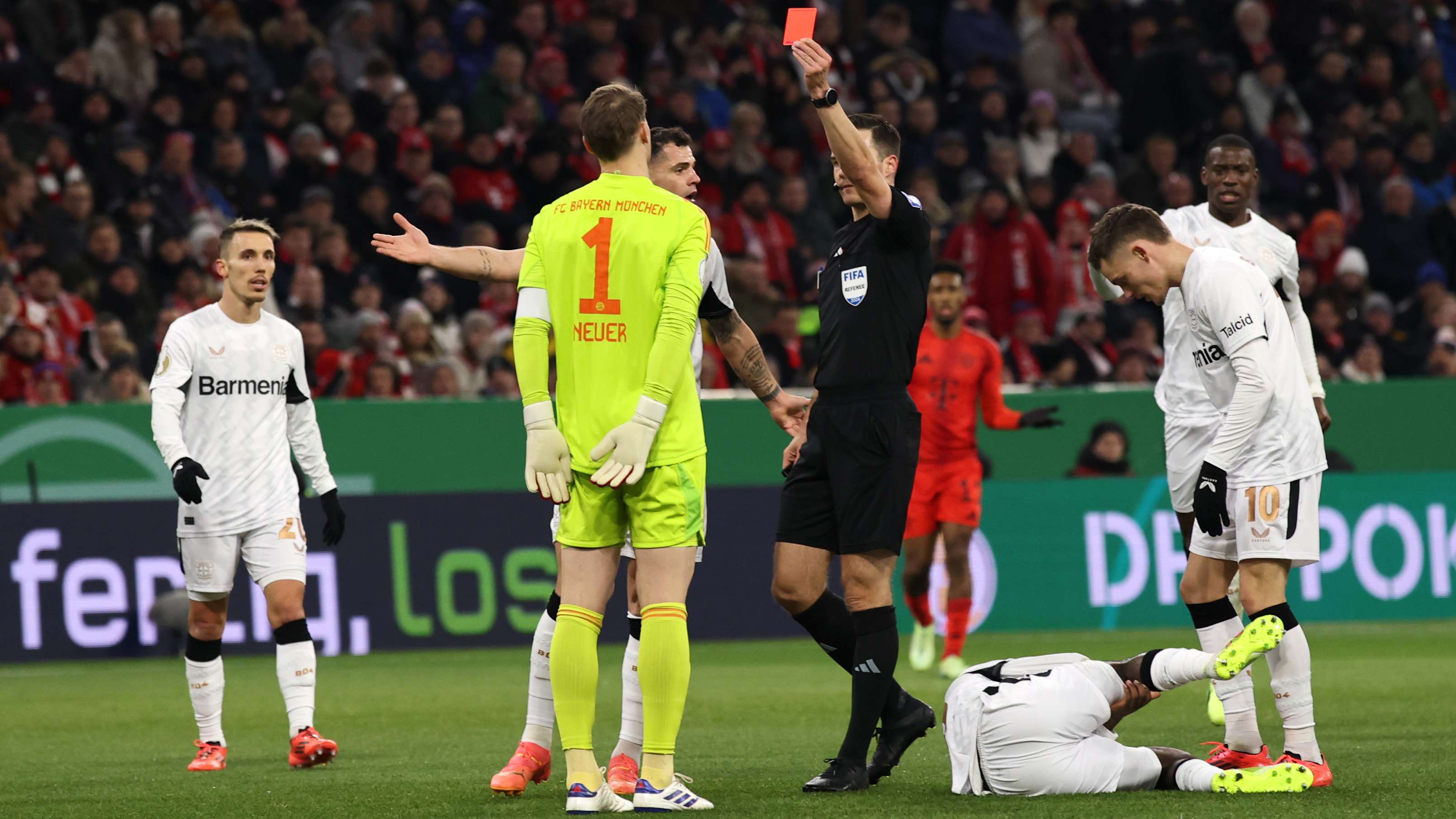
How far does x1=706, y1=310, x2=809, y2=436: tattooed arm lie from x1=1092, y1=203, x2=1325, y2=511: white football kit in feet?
4.93

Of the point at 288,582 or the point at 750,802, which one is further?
the point at 288,582

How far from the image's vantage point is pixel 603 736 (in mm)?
9508

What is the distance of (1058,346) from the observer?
1802 centimetres

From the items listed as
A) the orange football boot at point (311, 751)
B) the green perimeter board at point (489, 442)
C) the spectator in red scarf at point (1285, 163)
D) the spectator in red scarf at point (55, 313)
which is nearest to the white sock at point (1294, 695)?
the orange football boot at point (311, 751)

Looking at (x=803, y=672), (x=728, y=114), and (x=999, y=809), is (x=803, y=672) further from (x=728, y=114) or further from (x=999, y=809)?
(x=728, y=114)

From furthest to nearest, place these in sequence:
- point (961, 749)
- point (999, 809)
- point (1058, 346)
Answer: point (1058, 346), point (961, 749), point (999, 809)

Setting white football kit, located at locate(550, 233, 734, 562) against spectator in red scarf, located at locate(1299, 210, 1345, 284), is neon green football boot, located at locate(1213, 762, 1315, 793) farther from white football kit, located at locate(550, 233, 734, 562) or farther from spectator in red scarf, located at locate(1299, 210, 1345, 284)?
spectator in red scarf, located at locate(1299, 210, 1345, 284)

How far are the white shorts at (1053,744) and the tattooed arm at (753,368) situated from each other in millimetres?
1306

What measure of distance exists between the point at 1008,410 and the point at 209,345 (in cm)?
619

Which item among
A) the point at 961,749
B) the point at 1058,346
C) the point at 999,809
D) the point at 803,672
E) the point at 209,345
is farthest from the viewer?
the point at 1058,346

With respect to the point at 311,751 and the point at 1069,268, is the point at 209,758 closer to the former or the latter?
the point at 311,751

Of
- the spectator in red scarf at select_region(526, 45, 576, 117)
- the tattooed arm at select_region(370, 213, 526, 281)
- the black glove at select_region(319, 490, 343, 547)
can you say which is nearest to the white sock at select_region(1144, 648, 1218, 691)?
the tattooed arm at select_region(370, 213, 526, 281)

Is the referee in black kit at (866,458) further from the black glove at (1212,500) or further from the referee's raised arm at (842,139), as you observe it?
the black glove at (1212,500)

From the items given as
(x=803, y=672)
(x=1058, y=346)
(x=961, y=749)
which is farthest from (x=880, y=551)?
(x=1058, y=346)
